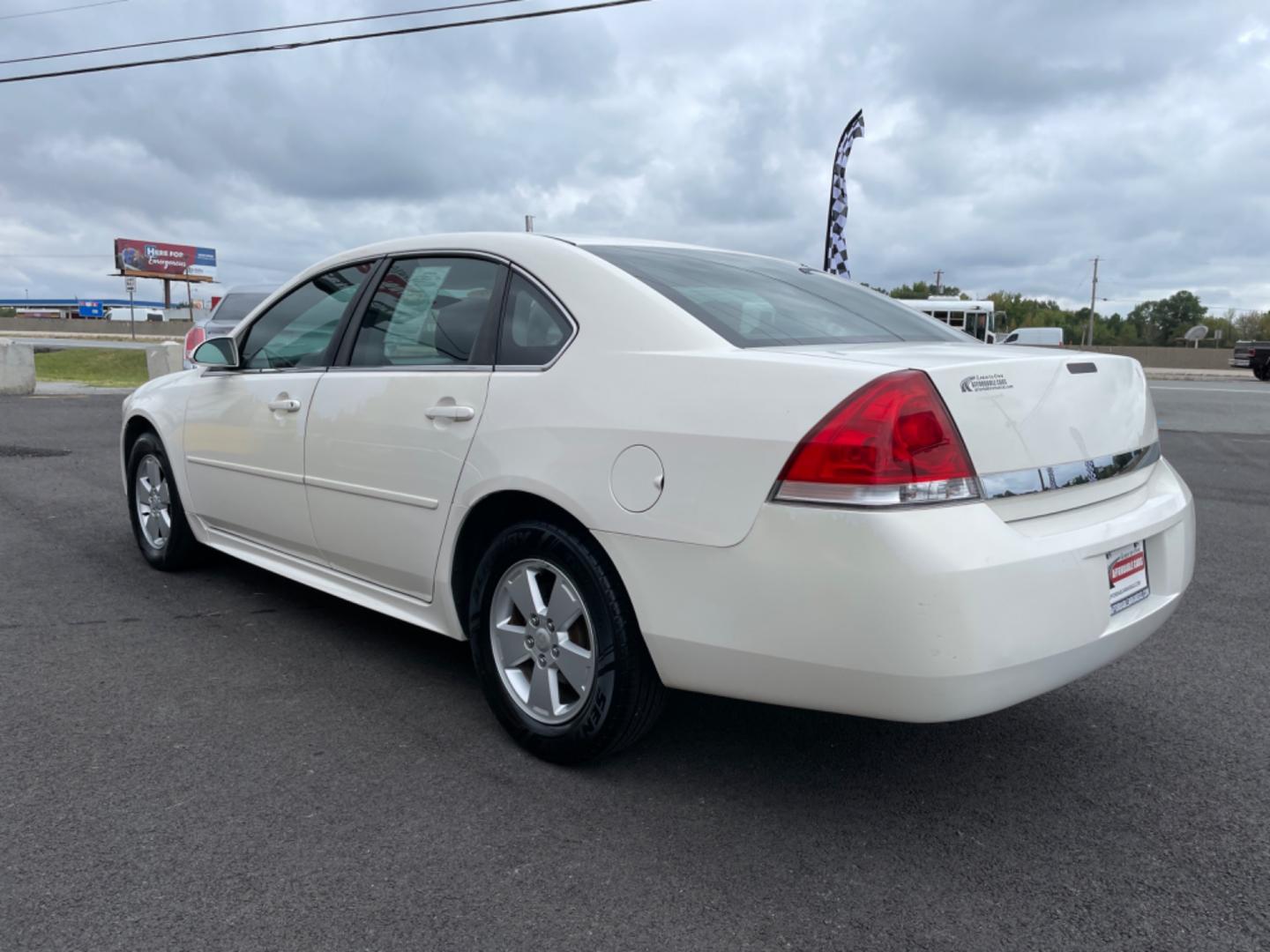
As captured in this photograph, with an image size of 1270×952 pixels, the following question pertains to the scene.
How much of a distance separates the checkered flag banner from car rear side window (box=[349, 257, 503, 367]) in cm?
1698

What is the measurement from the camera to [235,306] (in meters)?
13.6

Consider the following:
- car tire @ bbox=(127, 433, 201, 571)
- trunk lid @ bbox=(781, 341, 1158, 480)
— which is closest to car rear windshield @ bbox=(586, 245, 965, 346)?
trunk lid @ bbox=(781, 341, 1158, 480)

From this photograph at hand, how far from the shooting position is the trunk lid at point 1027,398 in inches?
91.3

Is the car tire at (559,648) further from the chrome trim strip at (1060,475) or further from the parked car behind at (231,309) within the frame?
the parked car behind at (231,309)

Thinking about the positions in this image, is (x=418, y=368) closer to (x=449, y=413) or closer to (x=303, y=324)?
(x=449, y=413)

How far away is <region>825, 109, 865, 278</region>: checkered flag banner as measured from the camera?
19562 mm

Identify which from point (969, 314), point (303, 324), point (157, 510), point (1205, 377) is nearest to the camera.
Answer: point (303, 324)

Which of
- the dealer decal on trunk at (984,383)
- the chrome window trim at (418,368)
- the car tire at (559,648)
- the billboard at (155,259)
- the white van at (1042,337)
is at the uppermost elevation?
the billboard at (155,259)

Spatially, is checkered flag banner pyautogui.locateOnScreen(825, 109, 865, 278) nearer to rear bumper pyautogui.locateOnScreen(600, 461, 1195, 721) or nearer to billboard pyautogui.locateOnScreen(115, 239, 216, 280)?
rear bumper pyautogui.locateOnScreen(600, 461, 1195, 721)

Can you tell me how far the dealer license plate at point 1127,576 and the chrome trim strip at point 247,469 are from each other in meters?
2.74

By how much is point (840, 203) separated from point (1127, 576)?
1807cm

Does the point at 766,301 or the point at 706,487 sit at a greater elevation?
the point at 766,301

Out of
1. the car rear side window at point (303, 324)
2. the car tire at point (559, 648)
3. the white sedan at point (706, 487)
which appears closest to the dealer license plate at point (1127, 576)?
the white sedan at point (706, 487)

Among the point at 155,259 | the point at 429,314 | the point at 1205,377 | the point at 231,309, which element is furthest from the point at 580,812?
the point at 155,259
